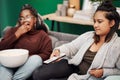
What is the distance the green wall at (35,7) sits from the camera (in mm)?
3613

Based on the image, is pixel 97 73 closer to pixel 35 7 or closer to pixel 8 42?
pixel 8 42

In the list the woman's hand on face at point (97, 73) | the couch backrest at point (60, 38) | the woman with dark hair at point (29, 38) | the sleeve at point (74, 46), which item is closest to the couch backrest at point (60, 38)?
the couch backrest at point (60, 38)

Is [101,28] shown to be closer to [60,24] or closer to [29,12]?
[29,12]

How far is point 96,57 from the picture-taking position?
6.72 feet

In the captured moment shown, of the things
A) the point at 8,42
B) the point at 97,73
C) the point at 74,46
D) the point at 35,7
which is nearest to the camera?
the point at 97,73

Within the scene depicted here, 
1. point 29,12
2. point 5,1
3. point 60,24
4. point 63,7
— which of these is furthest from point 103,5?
point 5,1

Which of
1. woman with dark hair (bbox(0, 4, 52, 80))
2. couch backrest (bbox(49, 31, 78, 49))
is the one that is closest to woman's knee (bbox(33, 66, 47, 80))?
woman with dark hair (bbox(0, 4, 52, 80))

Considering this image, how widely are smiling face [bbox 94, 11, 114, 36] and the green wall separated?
53.5 inches

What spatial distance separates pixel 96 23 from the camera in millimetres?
2070

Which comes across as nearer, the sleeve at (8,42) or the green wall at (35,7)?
the sleeve at (8,42)

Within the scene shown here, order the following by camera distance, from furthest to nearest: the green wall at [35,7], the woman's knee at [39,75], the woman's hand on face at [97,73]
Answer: the green wall at [35,7], the woman's knee at [39,75], the woman's hand on face at [97,73]

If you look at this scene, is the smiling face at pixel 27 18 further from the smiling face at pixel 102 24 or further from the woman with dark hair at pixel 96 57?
the smiling face at pixel 102 24

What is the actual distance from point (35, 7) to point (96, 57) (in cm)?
201

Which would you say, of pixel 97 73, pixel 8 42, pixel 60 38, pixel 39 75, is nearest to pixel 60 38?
pixel 60 38
